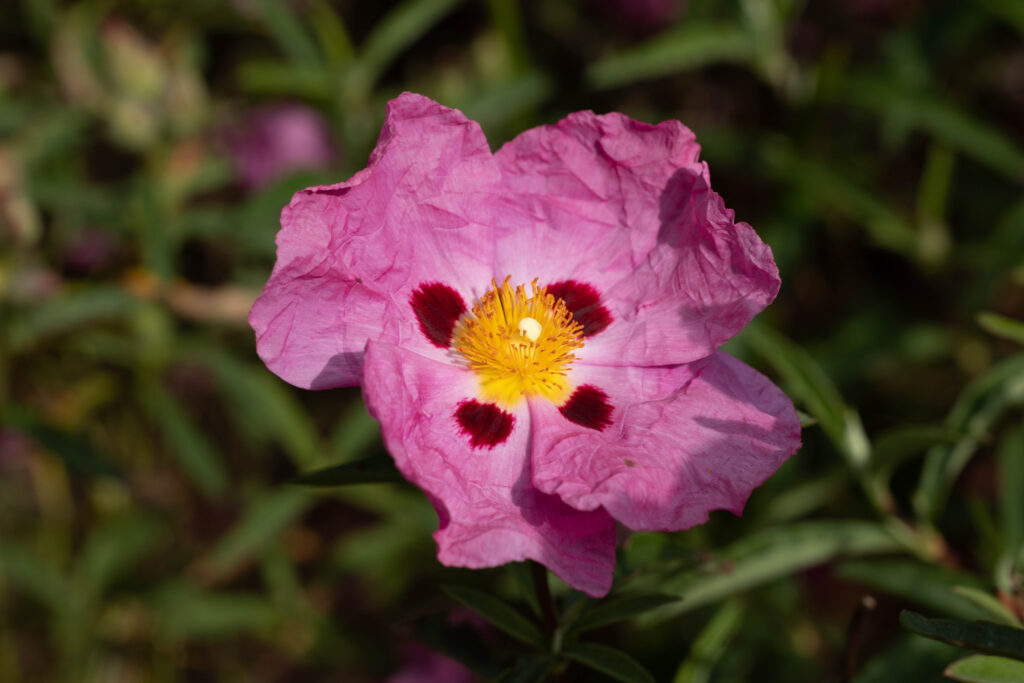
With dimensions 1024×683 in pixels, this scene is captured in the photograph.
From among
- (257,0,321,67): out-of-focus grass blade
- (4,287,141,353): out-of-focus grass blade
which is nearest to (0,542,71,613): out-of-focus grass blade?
(4,287,141,353): out-of-focus grass blade

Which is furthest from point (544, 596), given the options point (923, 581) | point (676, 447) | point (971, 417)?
point (971, 417)

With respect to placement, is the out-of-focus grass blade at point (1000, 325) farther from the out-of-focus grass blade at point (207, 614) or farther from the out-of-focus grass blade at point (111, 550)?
the out-of-focus grass blade at point (111, 550)

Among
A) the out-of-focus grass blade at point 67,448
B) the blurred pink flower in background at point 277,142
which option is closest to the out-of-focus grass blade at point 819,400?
the out-of-focus grass blade at point 67,448

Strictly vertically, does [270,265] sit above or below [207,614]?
above

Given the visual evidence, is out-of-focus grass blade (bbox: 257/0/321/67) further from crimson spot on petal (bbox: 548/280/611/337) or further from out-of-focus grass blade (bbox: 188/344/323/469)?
crimson spot on petal (bbox: 548/280/611/337)

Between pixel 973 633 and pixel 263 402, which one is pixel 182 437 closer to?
pixel 263 402

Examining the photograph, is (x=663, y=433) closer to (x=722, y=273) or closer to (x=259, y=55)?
(x=722, y=273)

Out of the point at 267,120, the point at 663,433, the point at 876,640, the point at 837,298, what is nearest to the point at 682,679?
the point at 663,433
